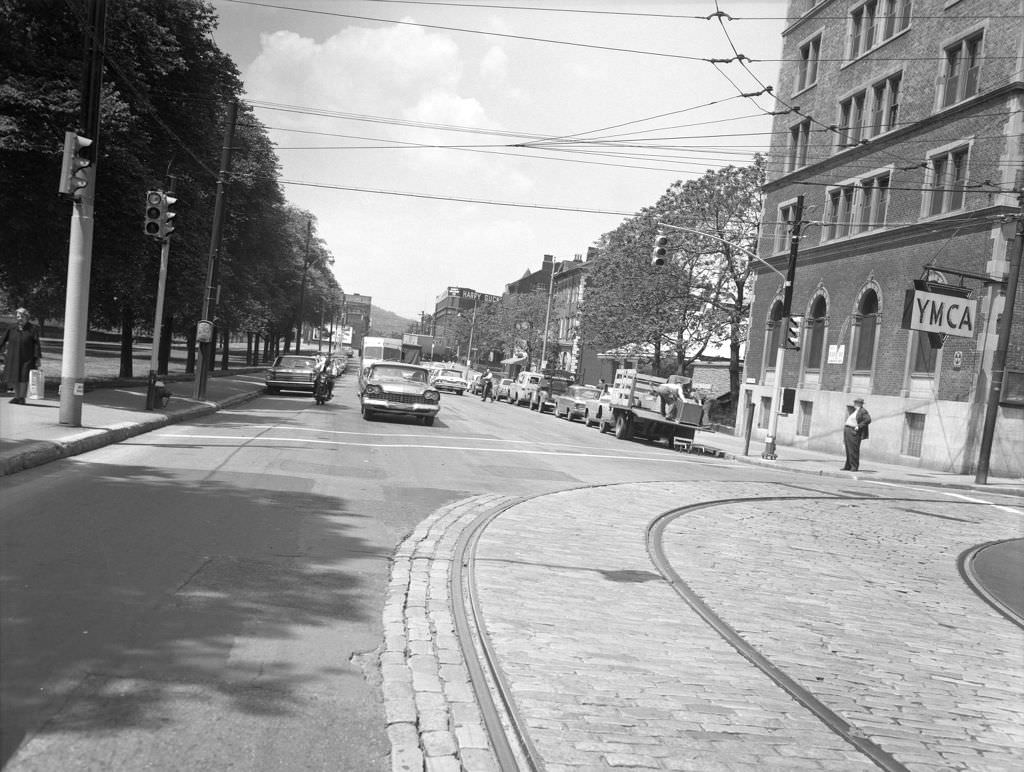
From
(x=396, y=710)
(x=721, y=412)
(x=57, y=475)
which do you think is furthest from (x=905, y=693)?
(x=721, y=412)

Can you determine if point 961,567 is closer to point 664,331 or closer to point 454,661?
point 454,661

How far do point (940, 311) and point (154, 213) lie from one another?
19.2 m

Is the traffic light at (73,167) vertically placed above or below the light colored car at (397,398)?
above

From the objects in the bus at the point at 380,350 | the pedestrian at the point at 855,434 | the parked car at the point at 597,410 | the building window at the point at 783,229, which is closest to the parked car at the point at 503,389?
the bus at the point at 380,350

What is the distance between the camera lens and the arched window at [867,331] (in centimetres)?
2856

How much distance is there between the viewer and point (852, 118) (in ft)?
102

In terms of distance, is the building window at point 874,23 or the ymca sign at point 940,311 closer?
the ymca sign at point 940,311

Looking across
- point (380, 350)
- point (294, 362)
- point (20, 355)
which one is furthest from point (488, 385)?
point (20, 355)

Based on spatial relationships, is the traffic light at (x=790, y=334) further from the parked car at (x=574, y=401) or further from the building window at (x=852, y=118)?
the parked car at (x=574, y=401)

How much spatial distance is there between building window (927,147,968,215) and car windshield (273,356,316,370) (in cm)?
2226

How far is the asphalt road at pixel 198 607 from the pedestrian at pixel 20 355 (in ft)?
14.7

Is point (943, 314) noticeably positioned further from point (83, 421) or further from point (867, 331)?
point (83, 421)

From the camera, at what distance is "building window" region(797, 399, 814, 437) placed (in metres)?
31.8

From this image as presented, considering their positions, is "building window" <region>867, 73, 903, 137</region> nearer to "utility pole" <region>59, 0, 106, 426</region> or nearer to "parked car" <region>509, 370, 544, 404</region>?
"parked car" <region>509, 370, 544, 404</region>
